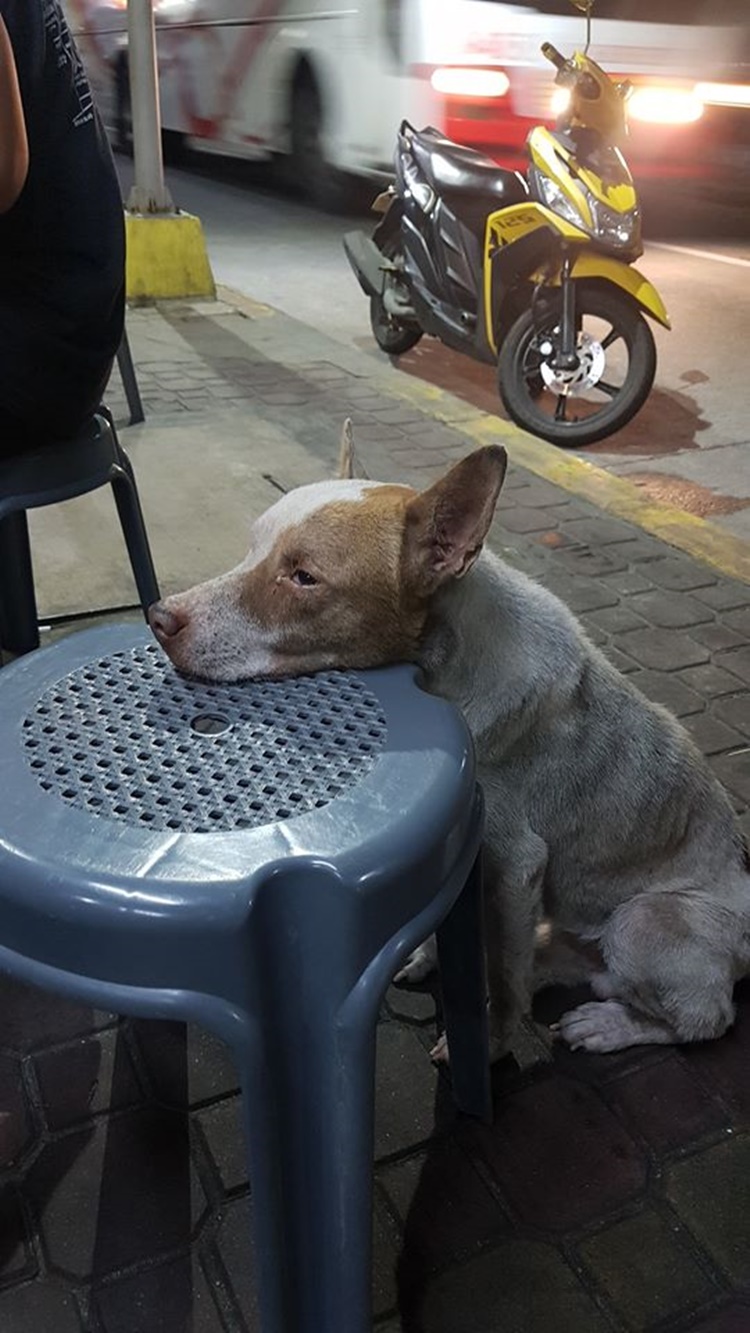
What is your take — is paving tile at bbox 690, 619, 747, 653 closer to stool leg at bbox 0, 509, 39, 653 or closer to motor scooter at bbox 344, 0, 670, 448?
motor scooter at bbox 344, 0, 670, 448

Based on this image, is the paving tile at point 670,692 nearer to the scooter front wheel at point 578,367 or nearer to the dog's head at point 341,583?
the dog's head at point 341,583

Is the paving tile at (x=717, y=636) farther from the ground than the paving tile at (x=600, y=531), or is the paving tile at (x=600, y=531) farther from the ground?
the paving tile at (x=717, y=636)

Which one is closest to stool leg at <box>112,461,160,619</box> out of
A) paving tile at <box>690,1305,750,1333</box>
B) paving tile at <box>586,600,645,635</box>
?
paving tile at <box>586,600,645,635</box>

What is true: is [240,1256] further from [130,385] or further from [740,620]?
[130,385]

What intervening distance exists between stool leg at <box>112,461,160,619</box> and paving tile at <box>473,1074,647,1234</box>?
1567 mm

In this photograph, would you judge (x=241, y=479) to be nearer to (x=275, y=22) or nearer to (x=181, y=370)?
(x=181, y=370)

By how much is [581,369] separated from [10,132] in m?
4.03

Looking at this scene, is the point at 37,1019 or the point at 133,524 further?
the point at 133,524

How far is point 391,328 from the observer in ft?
24.0

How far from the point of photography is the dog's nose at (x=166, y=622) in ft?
6.20

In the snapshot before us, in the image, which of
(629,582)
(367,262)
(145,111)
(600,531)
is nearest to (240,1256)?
(629,582)

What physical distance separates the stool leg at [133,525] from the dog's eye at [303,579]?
1149mm

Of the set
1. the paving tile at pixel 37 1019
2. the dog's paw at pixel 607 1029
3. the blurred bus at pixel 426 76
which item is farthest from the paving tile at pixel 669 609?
the blurred bus at pixel 426 76

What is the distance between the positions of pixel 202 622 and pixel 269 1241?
929mm
